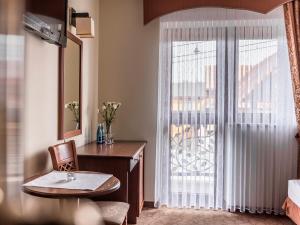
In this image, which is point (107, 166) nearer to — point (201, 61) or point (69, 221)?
point (201, 61)

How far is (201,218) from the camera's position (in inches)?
128

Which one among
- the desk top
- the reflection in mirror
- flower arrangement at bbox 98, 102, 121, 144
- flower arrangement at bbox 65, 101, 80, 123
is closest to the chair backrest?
the desk top

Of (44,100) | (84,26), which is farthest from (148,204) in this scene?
(84,26)

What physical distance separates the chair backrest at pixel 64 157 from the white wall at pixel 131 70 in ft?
4.00

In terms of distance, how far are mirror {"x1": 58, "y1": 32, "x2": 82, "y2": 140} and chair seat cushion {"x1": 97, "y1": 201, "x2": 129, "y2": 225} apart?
0.74 metres

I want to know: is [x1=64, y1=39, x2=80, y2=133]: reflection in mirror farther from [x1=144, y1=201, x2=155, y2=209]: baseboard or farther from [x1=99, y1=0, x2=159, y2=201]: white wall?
[x1=144, y1=201, x2=155, y2=209]: baseboard

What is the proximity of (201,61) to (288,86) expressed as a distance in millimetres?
1022

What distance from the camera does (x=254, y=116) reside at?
3.42 metres

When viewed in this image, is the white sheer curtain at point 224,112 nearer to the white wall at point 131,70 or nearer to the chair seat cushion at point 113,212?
the white wall at point 131,70

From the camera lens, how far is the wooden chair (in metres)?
2.06

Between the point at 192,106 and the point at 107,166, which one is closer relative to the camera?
the point at 107,166

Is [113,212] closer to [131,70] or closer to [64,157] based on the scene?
[64,157]

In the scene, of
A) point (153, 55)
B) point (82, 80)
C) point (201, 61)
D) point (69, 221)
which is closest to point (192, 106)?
point (201, 61)

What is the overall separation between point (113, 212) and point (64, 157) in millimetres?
604
